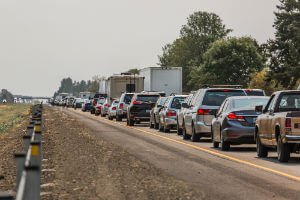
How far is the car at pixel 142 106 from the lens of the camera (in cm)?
4425

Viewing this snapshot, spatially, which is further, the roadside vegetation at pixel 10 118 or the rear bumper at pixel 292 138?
the roadside vegetation at pixel 10 118

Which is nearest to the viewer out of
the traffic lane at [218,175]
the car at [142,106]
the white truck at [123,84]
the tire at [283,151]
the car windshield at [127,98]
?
the traffic lane at [218,175]

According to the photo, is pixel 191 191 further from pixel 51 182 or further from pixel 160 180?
pixel 51 182

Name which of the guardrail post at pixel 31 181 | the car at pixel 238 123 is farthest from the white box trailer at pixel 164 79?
the guardrail post at pixel 31 181

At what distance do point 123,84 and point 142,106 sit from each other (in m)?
19.9

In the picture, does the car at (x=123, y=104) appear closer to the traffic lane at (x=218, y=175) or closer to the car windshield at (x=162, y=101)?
the car windshield at (x=162, y=101)

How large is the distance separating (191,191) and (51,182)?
267 centimetres

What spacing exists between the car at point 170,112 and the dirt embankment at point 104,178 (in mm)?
14183

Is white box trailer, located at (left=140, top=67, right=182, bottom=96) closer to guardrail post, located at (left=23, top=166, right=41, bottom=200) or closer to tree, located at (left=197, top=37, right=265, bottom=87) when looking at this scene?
guardrail post, located at (left=23, top=166, right=41, bottom=200)

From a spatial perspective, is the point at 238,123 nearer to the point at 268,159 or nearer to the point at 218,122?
the point at 218,122

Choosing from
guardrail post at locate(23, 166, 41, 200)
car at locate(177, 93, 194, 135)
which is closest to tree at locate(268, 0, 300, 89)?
car at locate(177, 93, 194, 135)

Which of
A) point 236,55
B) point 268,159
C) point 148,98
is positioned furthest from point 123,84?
point 236,55

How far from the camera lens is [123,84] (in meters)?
64.4

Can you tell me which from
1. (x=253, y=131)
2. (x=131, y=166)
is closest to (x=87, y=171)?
(x=131, y=166)
